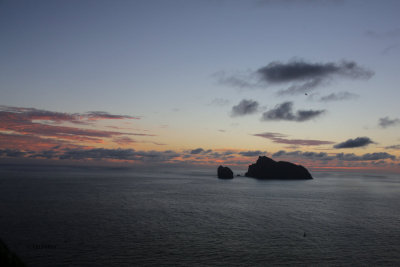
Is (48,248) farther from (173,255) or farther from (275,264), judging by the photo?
(275,264)

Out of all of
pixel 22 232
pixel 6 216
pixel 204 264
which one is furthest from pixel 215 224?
pixel 6 216

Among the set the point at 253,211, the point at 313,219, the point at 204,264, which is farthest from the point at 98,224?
the point at 313,219

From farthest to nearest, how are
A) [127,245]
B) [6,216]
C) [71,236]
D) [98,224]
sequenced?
[6,216], [98,224], [71,236], [127,245]

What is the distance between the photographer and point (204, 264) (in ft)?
124

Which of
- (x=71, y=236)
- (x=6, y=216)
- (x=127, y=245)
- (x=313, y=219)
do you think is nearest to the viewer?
(x=127, y=245)

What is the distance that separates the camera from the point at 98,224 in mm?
58344

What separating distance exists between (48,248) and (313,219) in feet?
197

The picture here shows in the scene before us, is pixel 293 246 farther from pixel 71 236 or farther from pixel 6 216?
pixel 6 216

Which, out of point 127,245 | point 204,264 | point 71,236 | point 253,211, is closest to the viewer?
point 204,264

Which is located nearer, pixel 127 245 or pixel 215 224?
pixel 127 245

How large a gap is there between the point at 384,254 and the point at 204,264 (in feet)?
96.4

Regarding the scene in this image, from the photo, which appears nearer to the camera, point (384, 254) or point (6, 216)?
point (384, 254)

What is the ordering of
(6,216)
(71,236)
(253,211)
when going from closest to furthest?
(71,236), (6,216), (253,211)

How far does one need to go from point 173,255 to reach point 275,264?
49.0 ft
